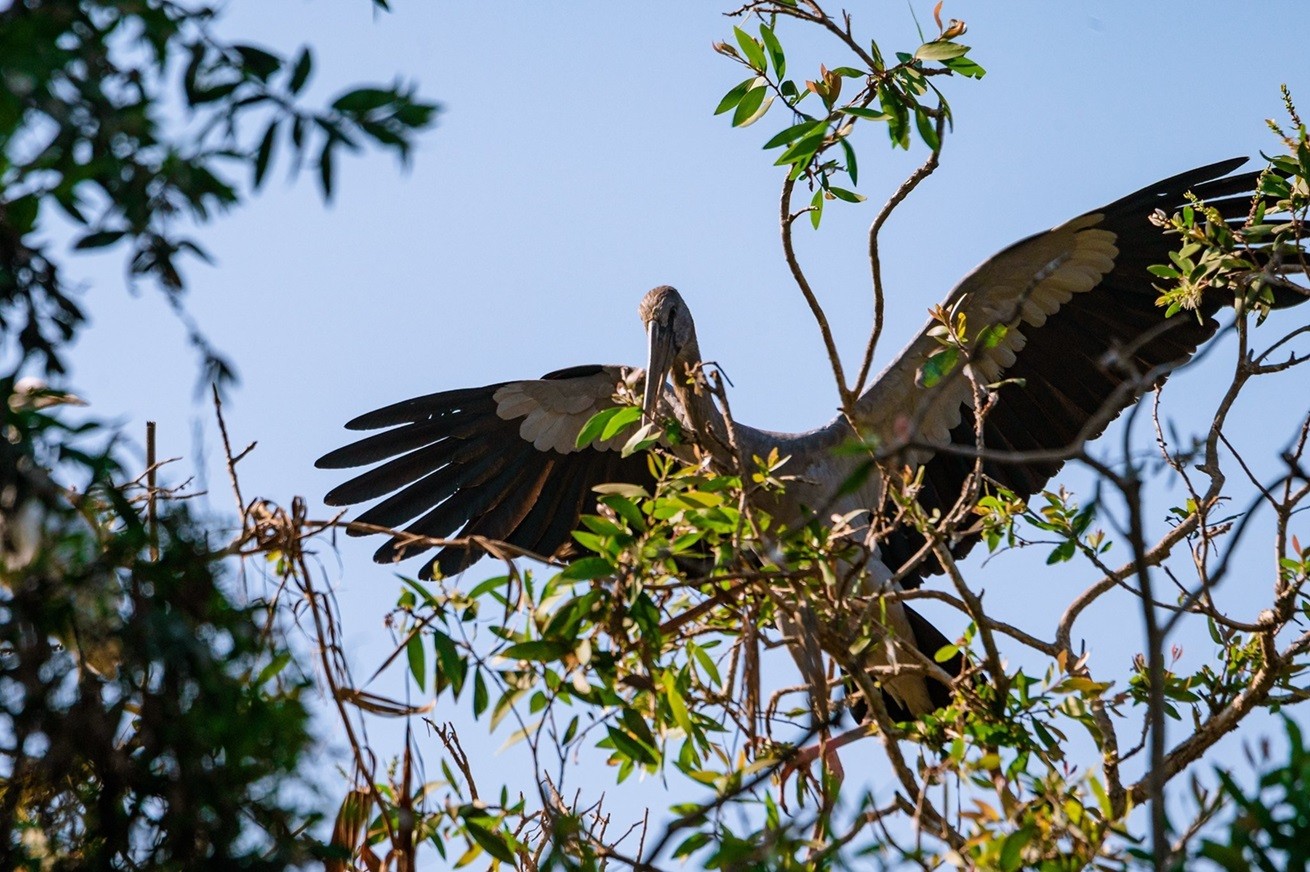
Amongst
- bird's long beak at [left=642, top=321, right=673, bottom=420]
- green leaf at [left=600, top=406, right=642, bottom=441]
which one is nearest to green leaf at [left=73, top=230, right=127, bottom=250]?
green leaf at [left=600, top=406, right=642, bottom=441]

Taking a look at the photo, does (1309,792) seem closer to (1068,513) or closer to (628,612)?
(628,612)

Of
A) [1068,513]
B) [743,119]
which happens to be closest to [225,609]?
[743,119]

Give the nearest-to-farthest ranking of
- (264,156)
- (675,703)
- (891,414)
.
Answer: (264,156)
(675,703)
(891,414)

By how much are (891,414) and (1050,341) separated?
784mm

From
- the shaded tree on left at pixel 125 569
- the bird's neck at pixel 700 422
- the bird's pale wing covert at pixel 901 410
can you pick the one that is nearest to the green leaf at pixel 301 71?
the shaded tree on left at pixel 125 569

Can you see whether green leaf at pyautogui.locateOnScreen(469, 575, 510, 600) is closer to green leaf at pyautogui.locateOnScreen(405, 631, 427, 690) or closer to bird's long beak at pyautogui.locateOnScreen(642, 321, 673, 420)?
green leaf at pyautogui.locateOnScreen(405, 631, 427, 690)

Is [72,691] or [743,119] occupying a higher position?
[743,119]

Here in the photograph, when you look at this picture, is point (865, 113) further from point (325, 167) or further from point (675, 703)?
point (325, 167)

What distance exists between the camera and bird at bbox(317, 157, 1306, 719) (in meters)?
4.86

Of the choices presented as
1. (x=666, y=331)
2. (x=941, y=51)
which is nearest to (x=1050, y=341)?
(x=666, y=331)

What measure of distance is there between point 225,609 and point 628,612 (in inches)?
25.6

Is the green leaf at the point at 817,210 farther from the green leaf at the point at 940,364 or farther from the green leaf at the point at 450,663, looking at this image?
the green leaf at the point at 450,663

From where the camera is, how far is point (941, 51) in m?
3.33

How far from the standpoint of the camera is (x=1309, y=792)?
1.78 m
